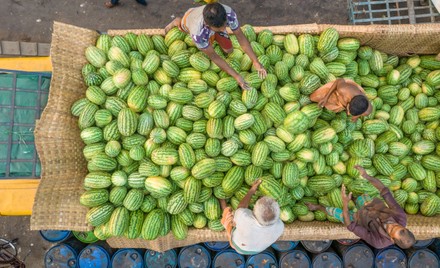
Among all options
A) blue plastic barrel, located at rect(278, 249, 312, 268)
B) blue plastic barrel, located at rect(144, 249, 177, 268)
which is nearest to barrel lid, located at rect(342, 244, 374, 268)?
blue plastic barrel, located at rect(278, 249, 312, 268)

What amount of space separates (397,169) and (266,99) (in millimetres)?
1799

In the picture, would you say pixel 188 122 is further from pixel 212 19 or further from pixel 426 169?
pixel 426 169

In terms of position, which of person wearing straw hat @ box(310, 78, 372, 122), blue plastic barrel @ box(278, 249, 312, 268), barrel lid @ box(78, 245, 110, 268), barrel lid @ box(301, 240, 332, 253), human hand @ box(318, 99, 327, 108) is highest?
person wearing straw hat @ box(310, 78, 372, 122)

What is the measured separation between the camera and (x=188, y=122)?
12.7 feet

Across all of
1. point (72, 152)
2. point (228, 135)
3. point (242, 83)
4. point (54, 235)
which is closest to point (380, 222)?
point (228, 135)

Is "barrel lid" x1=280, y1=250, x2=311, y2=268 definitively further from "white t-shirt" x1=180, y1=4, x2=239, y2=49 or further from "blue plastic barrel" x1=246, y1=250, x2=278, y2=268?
"white t-shirt" x1=180, y1=4, x2=239, y2=49

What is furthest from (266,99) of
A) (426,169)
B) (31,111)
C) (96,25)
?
(96,25)

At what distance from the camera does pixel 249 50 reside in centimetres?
389

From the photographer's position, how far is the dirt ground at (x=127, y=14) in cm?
548

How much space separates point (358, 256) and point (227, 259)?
1594mm

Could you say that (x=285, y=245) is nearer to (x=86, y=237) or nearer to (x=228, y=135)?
(x=228, y=135)

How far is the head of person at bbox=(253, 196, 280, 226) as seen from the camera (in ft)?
9.05

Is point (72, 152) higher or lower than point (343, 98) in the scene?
lower

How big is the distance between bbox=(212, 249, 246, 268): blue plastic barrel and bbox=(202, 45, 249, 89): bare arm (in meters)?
2.00
